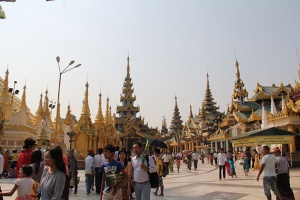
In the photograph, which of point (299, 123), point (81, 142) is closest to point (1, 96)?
point (81, 142)

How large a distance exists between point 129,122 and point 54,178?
55.4 meters

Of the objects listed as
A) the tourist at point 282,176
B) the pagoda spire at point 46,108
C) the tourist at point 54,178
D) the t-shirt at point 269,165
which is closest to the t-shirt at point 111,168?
the tourist at point 54,178

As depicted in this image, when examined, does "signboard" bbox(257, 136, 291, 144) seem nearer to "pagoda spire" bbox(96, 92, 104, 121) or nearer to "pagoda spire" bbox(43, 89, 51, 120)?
"pagoda spire" bbox(96, 92, 104, 121)

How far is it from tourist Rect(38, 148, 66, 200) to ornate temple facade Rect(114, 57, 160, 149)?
53120mm

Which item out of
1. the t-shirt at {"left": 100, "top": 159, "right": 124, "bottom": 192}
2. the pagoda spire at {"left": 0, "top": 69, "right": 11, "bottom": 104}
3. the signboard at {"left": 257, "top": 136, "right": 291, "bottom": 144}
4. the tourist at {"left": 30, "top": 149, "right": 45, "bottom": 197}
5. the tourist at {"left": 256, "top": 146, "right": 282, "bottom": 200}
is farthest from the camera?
the pagoda spire at {"left": 0, "top": 69, "right": 11, "bottom": 104}

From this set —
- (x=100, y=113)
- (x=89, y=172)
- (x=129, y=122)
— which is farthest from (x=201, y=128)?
(x=89, y=172)

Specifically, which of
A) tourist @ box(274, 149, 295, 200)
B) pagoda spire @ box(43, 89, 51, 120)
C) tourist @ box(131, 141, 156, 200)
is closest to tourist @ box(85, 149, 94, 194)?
tourist @ box(131, 141, 156, 200)

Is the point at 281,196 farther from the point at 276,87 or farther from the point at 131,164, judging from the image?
the point at 276,87

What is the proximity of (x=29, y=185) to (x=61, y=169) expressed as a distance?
1.16 metres

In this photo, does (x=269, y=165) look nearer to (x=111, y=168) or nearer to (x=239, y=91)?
(x=111, y=168)

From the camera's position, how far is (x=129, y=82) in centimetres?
6869

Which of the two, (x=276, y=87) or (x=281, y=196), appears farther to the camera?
(x=276, y=87)

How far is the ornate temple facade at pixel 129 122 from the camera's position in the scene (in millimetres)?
58562

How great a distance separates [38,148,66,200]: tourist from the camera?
3592mm
